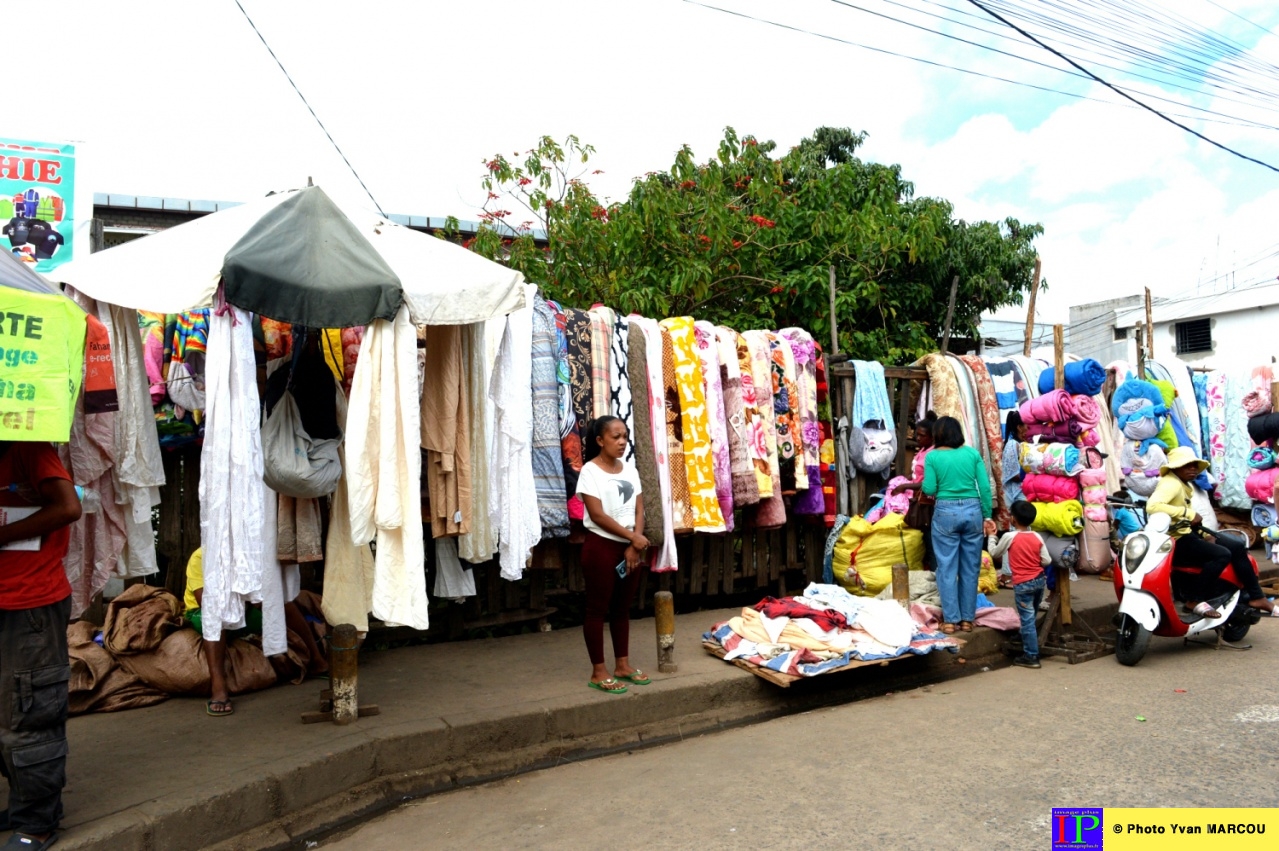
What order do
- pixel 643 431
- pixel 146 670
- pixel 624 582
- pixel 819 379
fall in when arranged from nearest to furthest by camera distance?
pixel 146 670
pixel 624 582
pixel 643 431
pixel 819 379

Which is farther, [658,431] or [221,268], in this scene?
[658,431]

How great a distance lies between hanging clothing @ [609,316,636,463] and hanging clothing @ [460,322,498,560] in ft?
5.79

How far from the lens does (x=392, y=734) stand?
4.72 meters

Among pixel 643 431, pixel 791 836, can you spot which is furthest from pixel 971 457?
pixel 791 836

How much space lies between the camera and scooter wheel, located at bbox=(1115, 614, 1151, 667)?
6.89 meters

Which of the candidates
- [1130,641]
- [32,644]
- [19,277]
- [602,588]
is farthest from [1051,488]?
[19,277]

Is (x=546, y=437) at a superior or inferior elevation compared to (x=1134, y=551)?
superior

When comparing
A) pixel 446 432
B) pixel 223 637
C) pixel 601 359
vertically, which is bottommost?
pixel 223 637

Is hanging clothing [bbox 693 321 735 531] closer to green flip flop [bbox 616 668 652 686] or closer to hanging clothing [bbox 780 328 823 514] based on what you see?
hanging clothing [bbox 780 328 823 514]

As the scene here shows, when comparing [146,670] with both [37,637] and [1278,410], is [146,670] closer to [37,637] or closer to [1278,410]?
[37,637]

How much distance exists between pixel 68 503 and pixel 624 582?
311 cm

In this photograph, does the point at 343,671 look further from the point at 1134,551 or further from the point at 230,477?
the point at 1134,551

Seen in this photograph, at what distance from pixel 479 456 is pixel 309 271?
1431mm

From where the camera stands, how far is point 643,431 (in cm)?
701
